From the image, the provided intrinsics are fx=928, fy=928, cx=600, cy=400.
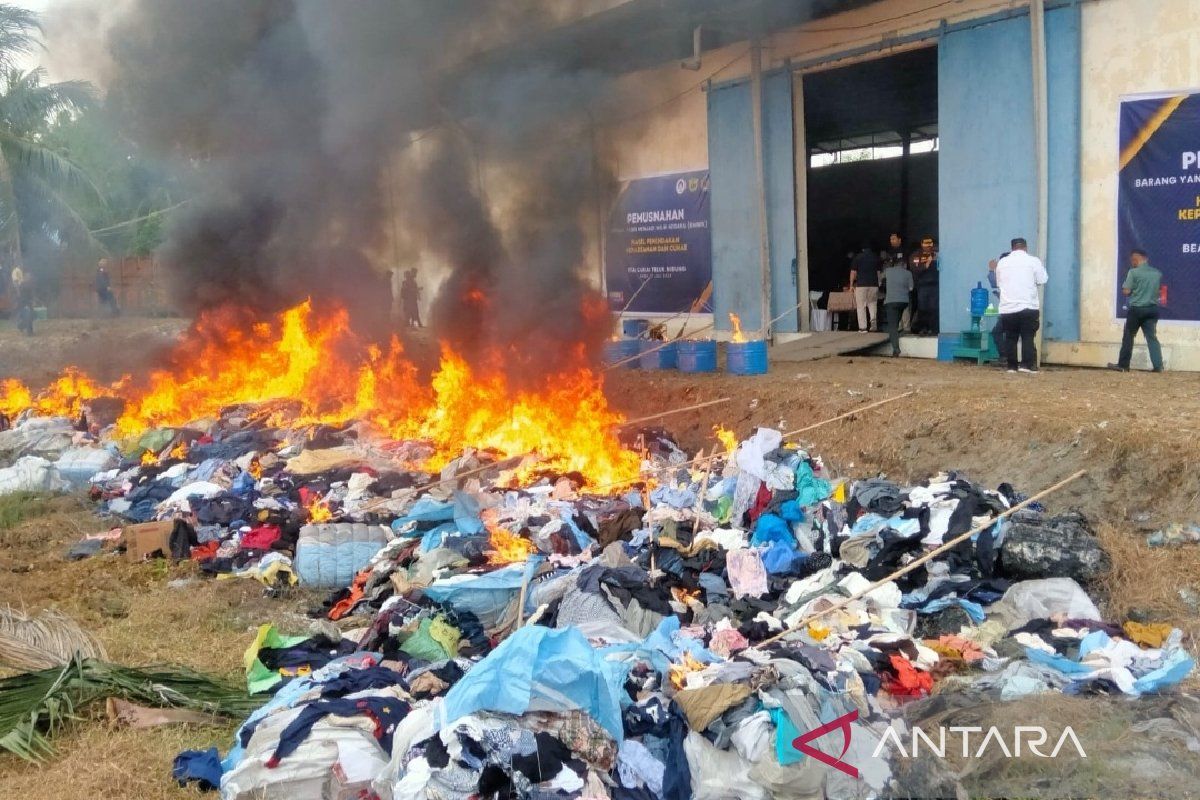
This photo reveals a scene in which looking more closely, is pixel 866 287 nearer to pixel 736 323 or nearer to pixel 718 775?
pixel 736 323

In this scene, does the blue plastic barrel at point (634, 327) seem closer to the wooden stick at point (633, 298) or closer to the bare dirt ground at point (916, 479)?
the wooden stick at point (633, 298)

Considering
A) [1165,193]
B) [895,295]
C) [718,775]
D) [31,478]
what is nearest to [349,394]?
[31,478]

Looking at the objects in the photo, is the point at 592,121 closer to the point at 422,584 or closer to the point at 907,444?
the point at 907,444

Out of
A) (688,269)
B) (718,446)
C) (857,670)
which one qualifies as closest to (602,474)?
(718,446)

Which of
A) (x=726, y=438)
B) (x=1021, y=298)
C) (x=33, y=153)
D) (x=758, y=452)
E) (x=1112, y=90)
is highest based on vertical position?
(x=33, y=153)

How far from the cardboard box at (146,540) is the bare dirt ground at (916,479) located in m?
0.13

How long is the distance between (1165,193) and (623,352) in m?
6.25

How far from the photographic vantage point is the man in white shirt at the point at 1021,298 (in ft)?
30.9

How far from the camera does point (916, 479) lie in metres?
7.38

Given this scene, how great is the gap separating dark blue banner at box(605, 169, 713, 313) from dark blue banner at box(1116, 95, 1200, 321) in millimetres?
5981

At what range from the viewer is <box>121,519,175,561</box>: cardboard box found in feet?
24.6

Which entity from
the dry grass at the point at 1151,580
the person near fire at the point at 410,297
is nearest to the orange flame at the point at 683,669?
the dry grass at the point at 1151,580

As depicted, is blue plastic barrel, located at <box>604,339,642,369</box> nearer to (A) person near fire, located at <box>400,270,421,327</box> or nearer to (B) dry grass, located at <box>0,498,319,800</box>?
(B) dry grass, located at <box>0,498,319,800</box>

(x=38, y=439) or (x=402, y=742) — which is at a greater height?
(x=38, y=439)
